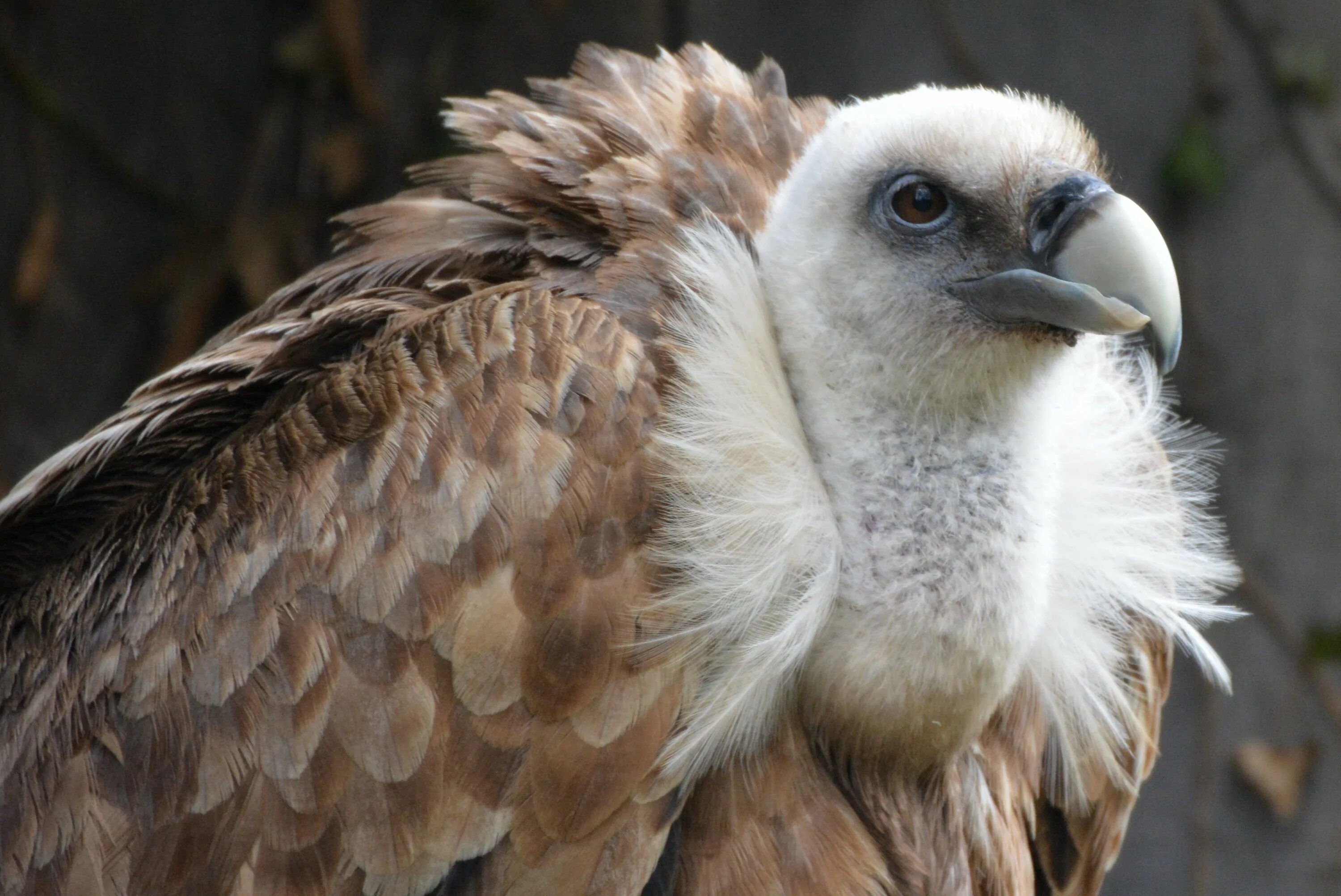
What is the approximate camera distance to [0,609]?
2902 millimetres

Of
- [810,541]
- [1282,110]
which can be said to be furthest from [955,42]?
[810,541]

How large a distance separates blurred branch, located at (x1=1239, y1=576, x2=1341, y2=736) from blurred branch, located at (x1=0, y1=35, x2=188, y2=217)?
477cm

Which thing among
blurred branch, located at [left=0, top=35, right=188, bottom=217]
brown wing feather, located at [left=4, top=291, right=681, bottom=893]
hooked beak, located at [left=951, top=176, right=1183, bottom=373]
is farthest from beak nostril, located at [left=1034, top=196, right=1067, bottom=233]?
blurred branch, located at [left=0, top=35, right=188, bottom=217]

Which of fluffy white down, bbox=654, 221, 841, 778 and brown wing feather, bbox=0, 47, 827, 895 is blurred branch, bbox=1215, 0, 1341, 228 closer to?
brown wing feather, bbox=0, 47, 827, 895

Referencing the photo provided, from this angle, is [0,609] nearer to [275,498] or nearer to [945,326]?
[275,498]

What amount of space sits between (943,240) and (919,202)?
3.1 inches

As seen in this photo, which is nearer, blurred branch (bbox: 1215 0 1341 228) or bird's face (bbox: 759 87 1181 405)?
bird's face (bbox: 759 87 1181 405)

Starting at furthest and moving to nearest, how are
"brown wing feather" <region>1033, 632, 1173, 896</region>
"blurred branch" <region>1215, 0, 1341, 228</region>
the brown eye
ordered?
"blurred branch" <region>1215, 0, 1341, 228</region>
"brown wing feather" <region>1033, 632, 1173, 896</region>
the brown eye

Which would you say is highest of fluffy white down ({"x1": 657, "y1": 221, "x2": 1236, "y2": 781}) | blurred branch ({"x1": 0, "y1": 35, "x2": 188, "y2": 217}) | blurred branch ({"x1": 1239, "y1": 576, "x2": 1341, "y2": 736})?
blurred branch ({"x1": 0, "y1": 35, "x2": 188, "y2": 217})

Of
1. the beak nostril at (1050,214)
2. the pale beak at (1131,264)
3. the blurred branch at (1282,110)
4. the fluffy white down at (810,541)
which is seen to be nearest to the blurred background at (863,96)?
the blurred branch at (1282,110)

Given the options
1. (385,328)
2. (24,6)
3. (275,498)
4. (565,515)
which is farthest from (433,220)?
(24,6)

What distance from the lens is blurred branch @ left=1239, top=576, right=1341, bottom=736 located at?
5.75 metres

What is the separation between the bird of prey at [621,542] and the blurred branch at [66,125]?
334 centimetres

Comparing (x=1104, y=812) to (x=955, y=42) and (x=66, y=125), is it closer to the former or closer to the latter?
(x=955, y=42)
